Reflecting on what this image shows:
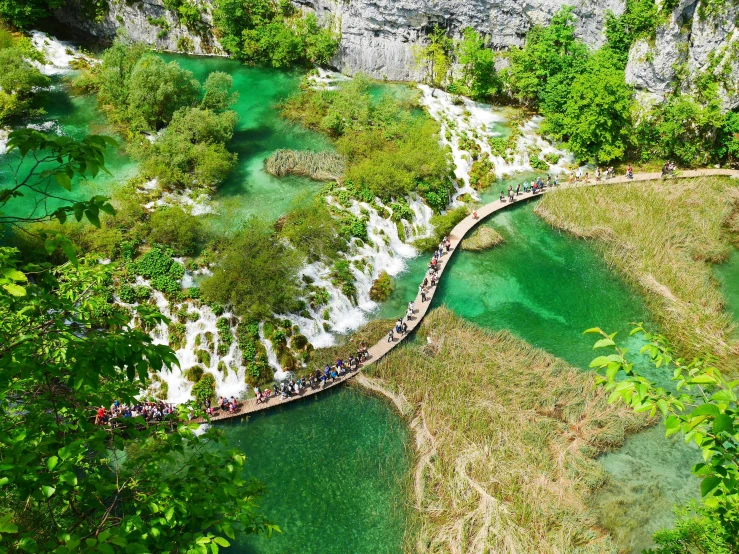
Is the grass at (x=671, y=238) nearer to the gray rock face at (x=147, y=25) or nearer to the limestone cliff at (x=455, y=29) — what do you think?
the limestone cliff at (x=455, y=29)

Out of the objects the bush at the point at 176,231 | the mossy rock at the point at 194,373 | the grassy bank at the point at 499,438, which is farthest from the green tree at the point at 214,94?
the grassy bank at the point at 499,438

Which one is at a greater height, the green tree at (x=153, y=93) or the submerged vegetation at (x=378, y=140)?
the green tree at (x=153, y=93)

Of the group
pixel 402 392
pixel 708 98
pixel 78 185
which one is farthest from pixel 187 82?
pixel 708 98

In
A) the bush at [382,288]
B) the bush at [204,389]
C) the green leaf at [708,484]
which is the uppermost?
the green leaf at [708,484]

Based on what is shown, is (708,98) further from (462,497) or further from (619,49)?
(462,497)

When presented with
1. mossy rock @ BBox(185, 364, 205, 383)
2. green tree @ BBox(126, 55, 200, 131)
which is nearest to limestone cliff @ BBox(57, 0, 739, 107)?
green tree @ BBox(126, 55, 200, 131)

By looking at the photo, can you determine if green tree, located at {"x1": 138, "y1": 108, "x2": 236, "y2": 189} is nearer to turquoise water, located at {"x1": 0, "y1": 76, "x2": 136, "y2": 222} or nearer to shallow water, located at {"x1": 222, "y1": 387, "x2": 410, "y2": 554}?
turquoise water, located at {"x1": 0, "y1": 76, "x2": 136, "y2": 222}
